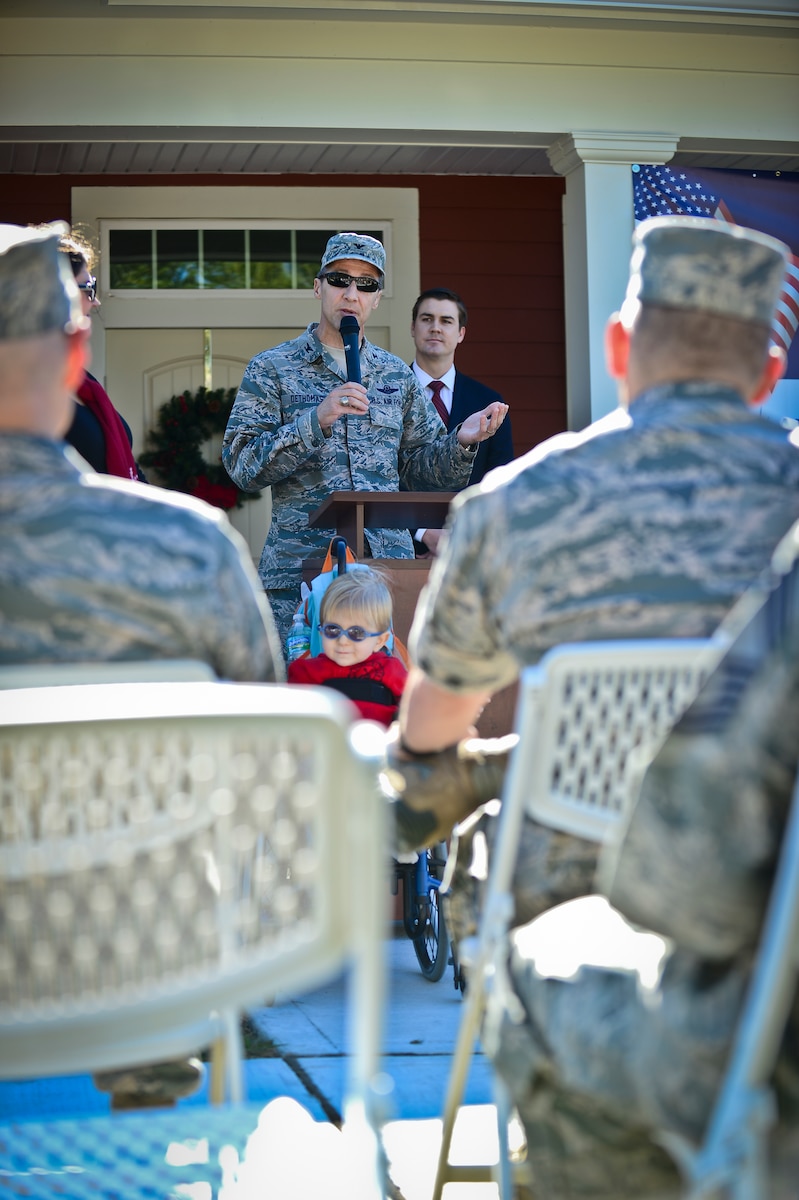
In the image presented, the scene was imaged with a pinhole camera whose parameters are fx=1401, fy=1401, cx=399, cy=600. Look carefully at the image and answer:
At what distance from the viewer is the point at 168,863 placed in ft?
4.25

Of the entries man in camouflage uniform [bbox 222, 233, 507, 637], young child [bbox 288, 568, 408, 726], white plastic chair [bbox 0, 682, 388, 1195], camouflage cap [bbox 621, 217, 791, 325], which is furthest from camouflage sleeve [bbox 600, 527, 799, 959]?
man in camouflage uniform [bbox 222, 233, 507, 637]

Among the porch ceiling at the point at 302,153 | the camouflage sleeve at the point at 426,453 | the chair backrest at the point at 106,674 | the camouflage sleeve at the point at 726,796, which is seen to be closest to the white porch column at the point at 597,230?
the porch ceiling at the point at 302,153

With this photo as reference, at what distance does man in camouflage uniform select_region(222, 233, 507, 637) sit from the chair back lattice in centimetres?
341

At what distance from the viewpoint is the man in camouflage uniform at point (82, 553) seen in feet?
5.32

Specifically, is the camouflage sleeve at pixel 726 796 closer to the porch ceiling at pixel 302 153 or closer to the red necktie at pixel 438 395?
the red necktie at pixel 438 395

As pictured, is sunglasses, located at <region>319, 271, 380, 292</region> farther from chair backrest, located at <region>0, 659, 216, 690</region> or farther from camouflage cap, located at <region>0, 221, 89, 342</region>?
chair backrest, located at <region>0, 659, 216, 690</region>

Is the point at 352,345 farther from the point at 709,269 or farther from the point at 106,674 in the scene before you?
the point at 106,674

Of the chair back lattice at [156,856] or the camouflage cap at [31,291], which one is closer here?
the chair back lattice at [156,856]

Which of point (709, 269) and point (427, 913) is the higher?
point (709, 269)

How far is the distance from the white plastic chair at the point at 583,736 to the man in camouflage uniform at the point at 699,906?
131 millimetres

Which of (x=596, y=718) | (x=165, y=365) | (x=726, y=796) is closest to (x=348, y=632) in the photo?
(x=596, y=718)

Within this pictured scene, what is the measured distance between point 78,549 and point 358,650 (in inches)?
98.6

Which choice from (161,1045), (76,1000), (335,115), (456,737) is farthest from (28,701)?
(335,115)

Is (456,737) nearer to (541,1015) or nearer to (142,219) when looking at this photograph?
(541,1015)
